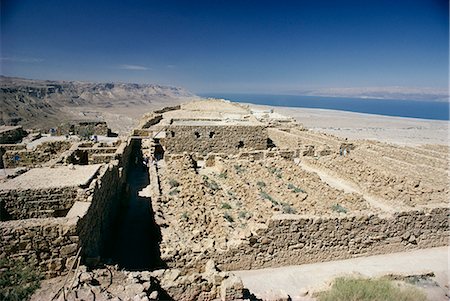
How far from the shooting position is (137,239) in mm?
9422

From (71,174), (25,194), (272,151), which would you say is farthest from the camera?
(272,151)

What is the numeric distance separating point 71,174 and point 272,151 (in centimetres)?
1113

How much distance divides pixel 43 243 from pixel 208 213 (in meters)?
4.80

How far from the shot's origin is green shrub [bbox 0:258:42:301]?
16.0 feet

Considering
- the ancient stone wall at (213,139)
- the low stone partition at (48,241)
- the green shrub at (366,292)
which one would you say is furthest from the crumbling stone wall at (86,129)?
the green shrub at (366,292)

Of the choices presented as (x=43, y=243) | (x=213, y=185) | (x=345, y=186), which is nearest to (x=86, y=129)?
(x=213, y=185)

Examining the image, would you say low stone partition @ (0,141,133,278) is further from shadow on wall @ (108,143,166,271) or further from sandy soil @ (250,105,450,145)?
sandy soil @ (250,105,450,145)

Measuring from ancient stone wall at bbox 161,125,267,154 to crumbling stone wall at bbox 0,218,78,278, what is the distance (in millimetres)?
12455

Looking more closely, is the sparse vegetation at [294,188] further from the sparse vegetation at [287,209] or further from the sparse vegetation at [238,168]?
the sparse vegetation at [238,168]

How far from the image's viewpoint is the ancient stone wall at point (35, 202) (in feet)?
22.1

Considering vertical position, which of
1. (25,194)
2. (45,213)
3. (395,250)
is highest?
(25,194)

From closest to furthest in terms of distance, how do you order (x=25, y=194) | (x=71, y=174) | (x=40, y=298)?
(x=40, y=298)
(x=25, y=194)
(x=71, y=174)

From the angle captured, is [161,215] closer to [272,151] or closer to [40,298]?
[40,298]

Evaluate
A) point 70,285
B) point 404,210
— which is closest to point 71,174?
point 70,285
